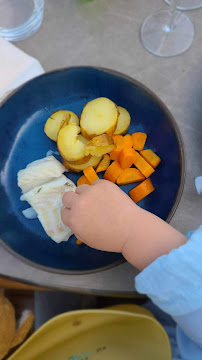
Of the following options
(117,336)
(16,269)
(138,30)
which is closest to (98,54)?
(138,30)

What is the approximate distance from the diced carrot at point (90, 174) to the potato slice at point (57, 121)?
78 millimetres

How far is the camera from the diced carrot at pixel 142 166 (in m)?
0.59

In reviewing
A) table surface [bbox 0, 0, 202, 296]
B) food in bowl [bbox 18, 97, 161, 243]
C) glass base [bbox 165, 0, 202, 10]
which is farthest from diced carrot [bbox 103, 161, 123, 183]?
glass base [bbox 165, 0, 202, 10]

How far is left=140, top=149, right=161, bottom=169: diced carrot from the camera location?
586mm

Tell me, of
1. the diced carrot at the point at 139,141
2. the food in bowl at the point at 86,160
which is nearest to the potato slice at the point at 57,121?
the food in bowl at the point at 86,160

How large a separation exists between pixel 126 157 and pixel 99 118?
0.08m

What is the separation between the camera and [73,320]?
64 cm

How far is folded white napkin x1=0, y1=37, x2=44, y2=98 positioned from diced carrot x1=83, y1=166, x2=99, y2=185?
0.63 feet

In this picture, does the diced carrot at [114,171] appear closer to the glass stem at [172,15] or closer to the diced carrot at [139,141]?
the diced carrot at [139,141]

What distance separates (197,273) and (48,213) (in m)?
0.25

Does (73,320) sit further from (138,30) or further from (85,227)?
(138,30)

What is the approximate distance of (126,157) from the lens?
585mm

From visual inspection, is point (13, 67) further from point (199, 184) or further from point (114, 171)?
point (199, 184)

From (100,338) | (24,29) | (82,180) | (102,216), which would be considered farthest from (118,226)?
(24,29)
